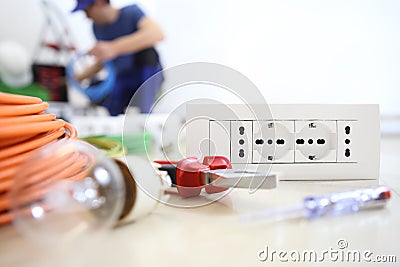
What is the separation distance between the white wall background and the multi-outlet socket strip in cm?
105

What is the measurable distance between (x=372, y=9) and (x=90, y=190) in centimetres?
164

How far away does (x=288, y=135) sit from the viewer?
564 millimetres

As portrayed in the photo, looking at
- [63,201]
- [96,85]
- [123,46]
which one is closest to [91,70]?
[96,85]

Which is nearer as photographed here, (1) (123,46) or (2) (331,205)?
(2) (331,205)

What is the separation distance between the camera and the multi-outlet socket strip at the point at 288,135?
556 millimetres

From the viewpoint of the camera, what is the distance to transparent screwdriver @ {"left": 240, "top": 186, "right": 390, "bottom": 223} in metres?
0.39

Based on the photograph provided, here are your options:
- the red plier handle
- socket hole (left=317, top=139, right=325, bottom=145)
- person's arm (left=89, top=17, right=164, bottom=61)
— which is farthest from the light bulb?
person's arm (left=89, top=17, right=164, bottom=61)

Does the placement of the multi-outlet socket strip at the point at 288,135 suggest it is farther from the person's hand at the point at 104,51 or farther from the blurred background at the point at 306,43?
the person's hand at the point at 104,51

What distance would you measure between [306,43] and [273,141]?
1.23m

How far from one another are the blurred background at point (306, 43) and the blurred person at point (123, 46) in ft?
0.45

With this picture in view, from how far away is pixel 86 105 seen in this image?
5.90ft

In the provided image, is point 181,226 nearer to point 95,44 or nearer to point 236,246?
point 236,246

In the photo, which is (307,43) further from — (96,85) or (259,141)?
(259,141)

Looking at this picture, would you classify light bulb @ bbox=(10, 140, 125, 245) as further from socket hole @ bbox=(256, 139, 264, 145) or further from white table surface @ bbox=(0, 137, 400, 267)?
socket hole @ bbox=(256, 139, 264, 145)
